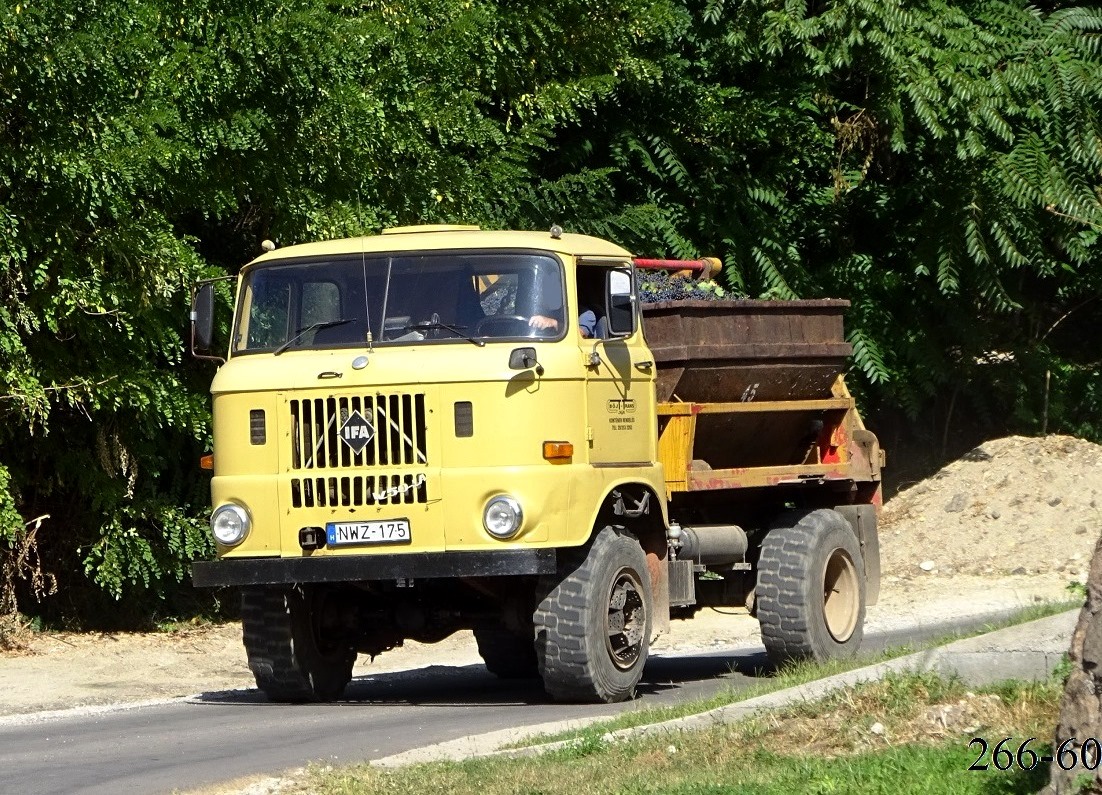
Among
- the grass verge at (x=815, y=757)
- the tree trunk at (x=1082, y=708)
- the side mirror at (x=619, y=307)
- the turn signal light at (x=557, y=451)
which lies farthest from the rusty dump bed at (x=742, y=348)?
the tree trunk at (x=1082, y=708)

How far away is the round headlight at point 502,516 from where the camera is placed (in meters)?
10.2

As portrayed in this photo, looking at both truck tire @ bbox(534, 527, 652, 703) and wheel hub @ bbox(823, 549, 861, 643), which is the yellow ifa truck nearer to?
truck tire @ bbox(534, 527, 652, 703)

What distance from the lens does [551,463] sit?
10.4 m

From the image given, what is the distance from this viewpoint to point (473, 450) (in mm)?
10297

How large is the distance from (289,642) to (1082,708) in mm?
6352

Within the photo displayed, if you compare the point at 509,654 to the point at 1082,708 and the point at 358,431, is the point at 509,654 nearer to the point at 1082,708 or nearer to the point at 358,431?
the point at 358,431

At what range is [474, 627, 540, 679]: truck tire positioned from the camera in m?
13.1

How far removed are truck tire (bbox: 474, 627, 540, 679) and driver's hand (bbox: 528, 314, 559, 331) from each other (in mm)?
3258

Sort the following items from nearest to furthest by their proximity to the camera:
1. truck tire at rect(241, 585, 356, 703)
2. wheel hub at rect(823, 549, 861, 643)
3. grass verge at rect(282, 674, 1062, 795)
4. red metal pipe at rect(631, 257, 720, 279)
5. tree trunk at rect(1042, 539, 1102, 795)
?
1. tree trunk at rect(1042, 539, 1102, 795)
2. grass verge at rect(282, 674, 1062, 795)
3. truck tire at rect(241, 585, 356, 703)
4. wheel hub at rect(823, 549, 861, 643)
5. red metal pipe at rect(631, 257, 720, 279)

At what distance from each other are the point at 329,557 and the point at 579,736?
8.46 feet

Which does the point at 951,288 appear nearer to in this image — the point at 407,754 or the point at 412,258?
the point at 412,258

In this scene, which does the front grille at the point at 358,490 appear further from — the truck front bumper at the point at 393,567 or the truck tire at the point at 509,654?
the truck tire at the point at 509,654

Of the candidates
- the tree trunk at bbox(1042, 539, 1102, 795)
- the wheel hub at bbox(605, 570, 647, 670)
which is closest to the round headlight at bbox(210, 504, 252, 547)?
the wheel hub at bbox(605, 570, 647, 670)

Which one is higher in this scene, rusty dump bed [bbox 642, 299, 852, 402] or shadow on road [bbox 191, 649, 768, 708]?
rusty dump bed [bbox 642, 299, 852, 402]
